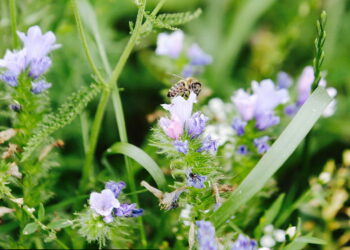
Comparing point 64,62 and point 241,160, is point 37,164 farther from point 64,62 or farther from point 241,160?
point 64,62

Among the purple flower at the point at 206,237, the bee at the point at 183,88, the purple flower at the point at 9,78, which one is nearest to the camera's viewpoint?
the purple flower at the point at 206,237

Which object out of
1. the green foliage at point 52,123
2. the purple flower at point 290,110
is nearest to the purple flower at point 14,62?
the green foliage at point 52,123

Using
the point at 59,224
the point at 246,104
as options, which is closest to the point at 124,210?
the point at 59,224

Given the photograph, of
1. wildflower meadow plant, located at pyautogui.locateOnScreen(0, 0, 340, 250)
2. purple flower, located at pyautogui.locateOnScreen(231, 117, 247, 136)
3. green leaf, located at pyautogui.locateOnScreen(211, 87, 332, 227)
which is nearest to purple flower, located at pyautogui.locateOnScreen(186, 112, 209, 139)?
wildflower meadow plant, located at pyautogui.locateOnScreen(0, 0, 340, 250)

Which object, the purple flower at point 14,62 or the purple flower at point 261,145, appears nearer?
the purple flower at point 14,62

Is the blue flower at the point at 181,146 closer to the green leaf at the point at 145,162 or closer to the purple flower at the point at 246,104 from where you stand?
the green leaf at the point at 145,162

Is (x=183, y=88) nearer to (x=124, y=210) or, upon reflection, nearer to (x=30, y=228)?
(x=124, y=210)
